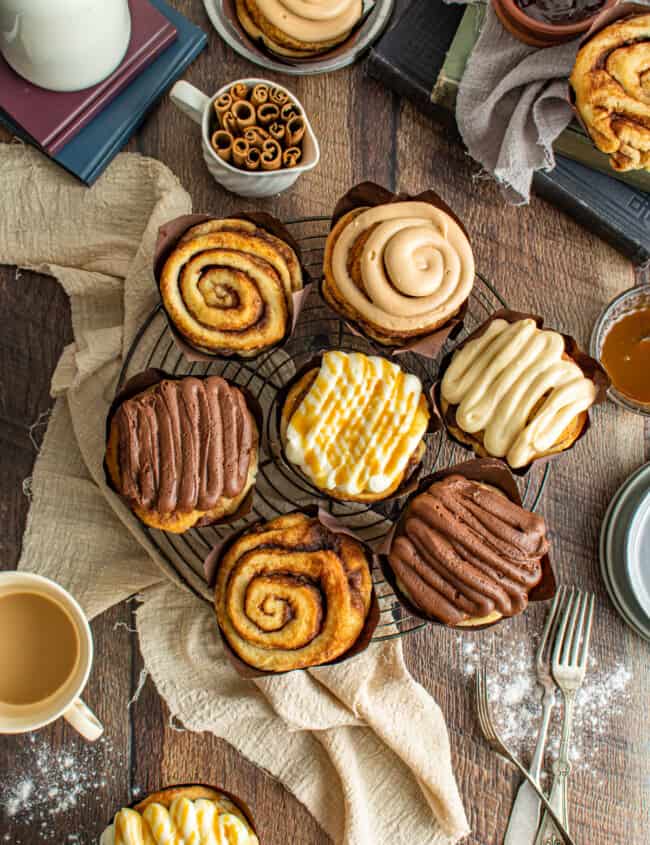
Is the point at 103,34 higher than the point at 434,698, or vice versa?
the point at 103,34

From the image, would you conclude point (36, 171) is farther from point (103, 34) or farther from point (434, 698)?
→ point (434, 698)

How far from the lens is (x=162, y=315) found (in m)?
2.42

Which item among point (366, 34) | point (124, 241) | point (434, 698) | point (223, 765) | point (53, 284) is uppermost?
point (366, 34)

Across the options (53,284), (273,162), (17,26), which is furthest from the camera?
(53,284)

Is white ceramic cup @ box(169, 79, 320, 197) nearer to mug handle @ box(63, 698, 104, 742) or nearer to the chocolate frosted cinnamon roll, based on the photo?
the chocolate frosted cinnamon roll

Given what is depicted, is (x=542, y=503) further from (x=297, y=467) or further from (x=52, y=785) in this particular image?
(x=52, y=785)

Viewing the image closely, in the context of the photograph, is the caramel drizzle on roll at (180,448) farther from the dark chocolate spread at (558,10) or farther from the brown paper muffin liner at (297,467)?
the dark chocolate spread at (558,10)

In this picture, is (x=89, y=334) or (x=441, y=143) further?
(x=441, y=143)

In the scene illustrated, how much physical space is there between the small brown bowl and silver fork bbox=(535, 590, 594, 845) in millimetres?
1488

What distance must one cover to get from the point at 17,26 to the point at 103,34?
20 cm

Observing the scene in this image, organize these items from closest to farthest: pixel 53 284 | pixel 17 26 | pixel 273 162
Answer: pixel 17 26, pixel 273 162, pixel 53 284

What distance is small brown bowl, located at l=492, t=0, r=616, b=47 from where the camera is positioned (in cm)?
236

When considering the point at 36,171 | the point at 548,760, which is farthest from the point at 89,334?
the point at 548,760

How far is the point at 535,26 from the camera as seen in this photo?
2365 millimetres
